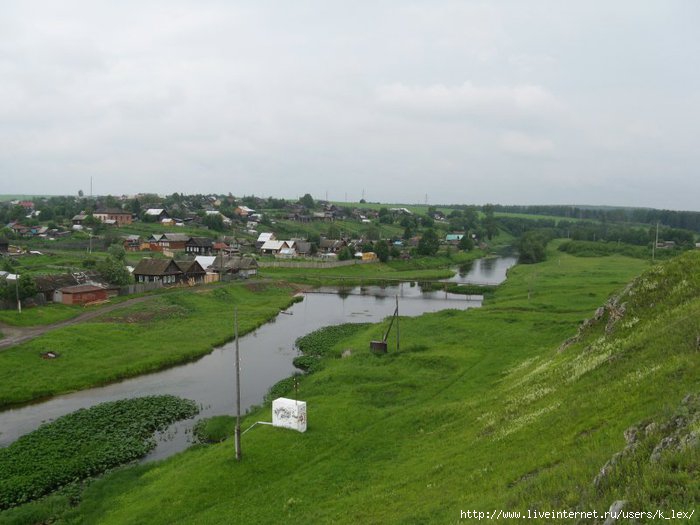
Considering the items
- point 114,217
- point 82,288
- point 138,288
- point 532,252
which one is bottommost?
point 138,288

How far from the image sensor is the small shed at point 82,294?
60.9 metres

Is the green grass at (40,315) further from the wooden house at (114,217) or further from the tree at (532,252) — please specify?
the tree at (532,252)

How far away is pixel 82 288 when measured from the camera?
205 ft

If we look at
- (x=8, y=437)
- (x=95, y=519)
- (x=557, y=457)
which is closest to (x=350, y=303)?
(x=8, y=437)

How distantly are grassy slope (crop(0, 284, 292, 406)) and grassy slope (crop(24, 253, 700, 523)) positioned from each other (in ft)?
53.6

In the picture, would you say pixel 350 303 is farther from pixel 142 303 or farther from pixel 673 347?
pixel 673 347

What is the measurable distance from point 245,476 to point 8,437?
17.3 meters

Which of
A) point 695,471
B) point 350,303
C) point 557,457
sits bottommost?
point 350,303

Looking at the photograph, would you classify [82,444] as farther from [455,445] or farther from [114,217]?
[114,217]

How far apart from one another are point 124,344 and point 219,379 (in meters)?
12.8

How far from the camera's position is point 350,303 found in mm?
81312

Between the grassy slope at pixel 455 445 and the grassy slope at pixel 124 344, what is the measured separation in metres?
16.3

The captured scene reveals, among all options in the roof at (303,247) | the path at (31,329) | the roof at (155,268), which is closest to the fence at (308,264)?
the roof at (303,247)

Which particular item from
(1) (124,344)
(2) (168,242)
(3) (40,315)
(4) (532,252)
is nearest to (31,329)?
(3) (40,315)
